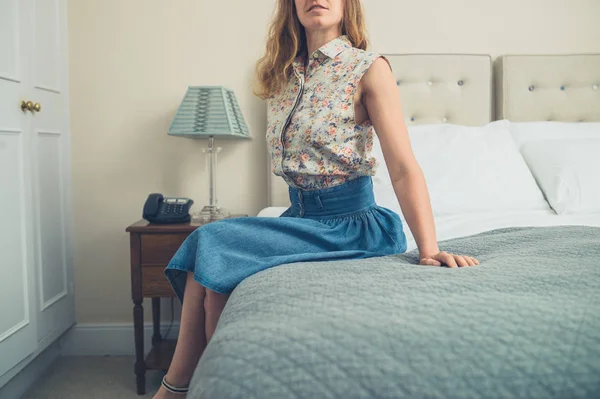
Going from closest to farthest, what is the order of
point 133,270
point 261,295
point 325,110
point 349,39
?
point 261,295 → point 325,110 → point 349,39 → point 133,270

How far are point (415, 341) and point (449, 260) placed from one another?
1.54 feet

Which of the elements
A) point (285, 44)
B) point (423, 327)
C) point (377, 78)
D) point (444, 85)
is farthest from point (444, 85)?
point (423, 327)

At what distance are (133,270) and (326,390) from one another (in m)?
1.73

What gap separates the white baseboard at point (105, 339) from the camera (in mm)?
2596

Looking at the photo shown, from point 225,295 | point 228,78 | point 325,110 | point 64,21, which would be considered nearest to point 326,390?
point 225,295

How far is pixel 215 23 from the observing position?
8.41 ft

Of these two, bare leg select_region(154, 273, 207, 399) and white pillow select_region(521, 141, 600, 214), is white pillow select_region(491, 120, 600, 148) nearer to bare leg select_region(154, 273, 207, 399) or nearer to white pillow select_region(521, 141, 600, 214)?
white pillow select_region(521, 141, 600, 214)

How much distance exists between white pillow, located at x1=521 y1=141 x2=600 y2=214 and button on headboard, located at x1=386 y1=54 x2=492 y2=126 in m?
0.44

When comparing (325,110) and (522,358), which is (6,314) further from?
(522,358)

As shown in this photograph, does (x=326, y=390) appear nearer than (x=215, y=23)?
Yes

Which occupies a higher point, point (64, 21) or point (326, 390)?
point (64, 21)

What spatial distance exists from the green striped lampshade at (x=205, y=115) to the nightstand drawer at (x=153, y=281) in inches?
23.7

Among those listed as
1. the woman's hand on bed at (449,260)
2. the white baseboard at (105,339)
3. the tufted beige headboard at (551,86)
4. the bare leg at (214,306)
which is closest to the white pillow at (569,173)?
the tufted beige headboard at (551,86)

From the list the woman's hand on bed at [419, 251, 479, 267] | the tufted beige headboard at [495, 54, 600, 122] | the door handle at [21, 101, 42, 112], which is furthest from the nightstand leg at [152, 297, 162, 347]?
the tufted beige headboard at [495, 54, 600, 122]
